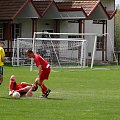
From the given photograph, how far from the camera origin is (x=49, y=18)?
51.9 metres

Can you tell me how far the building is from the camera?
4872 centimetres

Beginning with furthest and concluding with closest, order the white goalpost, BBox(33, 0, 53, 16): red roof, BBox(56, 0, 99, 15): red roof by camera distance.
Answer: BBox(56, 0, 99, 15): red roof, BBox(33, 0, 53, 16): red roof, the white goalpost

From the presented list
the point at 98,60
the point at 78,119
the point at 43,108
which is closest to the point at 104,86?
the point at 43,108

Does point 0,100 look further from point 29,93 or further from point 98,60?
point 98,60

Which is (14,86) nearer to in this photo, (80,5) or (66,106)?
(66,106)

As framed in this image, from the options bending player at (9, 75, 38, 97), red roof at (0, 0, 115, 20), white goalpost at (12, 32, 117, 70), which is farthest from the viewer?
red roof at (0, 0, 115, 20)

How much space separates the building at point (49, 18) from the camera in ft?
160

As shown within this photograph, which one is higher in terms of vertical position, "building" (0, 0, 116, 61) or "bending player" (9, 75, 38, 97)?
"building" (0, 0, 116, 61)

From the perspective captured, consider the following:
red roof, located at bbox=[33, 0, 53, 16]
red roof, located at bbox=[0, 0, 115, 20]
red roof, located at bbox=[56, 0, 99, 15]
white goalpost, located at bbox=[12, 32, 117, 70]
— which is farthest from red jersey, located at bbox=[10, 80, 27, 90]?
red roof, located at bbox=[56, 0, 99, 15]

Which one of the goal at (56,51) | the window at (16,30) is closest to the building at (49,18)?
the window at (16,30)

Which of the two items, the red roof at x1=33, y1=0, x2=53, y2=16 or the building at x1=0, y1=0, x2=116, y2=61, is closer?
the building at x1=0, y1=0, x2=116, y2=61

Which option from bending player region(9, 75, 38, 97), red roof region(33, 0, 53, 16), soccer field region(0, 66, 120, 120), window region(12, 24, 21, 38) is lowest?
soccer field region(0, 66, 120, 120)

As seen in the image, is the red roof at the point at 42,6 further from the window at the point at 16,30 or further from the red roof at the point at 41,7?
the window at the point at 16,30

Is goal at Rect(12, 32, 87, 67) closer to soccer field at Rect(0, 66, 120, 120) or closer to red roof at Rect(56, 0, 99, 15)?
red roof at Rect(56, 0, 99, 15)
